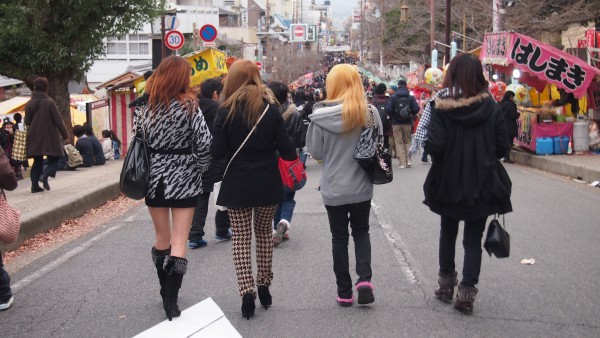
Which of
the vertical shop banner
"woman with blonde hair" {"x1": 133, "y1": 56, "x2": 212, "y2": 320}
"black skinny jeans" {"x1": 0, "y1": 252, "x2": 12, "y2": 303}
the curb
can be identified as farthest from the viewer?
the vertical shop banner

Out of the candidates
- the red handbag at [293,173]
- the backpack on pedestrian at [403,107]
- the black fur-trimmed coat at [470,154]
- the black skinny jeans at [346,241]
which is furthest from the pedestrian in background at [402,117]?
the black fur-trimmed coat at [470,154]

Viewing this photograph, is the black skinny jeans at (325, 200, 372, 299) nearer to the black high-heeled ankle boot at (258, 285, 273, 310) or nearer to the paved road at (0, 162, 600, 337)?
the paved road at (0, 162, 600, 337)

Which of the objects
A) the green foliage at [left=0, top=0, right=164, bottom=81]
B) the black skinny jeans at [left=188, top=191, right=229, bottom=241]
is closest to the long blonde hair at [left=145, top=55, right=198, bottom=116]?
the black skinny jeans at [left=188, top=191, right=229, bottom=241]

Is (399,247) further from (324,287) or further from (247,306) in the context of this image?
(247,306)

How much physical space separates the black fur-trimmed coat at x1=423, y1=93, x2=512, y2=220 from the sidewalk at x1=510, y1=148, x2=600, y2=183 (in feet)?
33.8

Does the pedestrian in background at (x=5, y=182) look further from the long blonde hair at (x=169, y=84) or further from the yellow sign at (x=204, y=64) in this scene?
the yellow sign at (x=204, y=64)

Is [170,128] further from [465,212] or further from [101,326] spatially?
[465,212]

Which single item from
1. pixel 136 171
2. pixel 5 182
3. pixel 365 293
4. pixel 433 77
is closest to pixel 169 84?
pixel 136 171

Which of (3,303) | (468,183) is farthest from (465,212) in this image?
(3,303)

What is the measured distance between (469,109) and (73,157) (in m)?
14.2

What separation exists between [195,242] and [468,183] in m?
3.90

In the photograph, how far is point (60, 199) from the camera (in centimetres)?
1103

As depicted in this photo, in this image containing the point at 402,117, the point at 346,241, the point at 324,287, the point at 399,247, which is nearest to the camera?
the point at 346,241

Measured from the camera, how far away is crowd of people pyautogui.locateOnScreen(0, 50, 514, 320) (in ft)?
17.0
